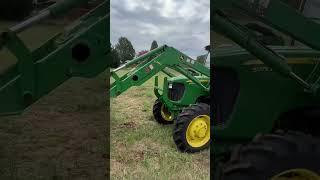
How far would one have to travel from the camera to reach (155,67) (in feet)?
17.2

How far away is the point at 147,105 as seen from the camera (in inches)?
285

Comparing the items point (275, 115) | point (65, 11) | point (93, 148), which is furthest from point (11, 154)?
point (275, 115)

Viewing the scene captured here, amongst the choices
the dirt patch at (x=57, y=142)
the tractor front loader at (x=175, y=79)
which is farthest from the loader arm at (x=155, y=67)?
the dirt patch at (x=57, y=142)

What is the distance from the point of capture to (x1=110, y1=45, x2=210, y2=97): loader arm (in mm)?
5141

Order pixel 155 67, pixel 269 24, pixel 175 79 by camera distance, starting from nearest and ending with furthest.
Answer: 1. pixel 269 24
2. pixel 155 67
3. pixel 175 79

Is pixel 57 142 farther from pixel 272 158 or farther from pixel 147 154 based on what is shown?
pixel 272 158

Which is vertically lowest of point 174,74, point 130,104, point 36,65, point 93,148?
point 130,104

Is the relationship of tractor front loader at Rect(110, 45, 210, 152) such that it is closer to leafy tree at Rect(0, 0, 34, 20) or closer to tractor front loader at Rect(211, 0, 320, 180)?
tractor front loader at Rect(211, 0, 320, 180)

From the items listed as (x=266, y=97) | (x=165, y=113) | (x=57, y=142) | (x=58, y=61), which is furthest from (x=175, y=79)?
(x=58, y=61)

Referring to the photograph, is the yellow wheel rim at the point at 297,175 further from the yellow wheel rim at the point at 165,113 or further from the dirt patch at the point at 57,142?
the yellow wheel rim at the point at 165,113

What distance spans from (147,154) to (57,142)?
112cm

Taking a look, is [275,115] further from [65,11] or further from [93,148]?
[93,148]

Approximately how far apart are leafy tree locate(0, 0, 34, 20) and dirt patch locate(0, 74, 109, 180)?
2.13 ft

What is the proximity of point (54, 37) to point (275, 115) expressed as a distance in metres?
1.41
